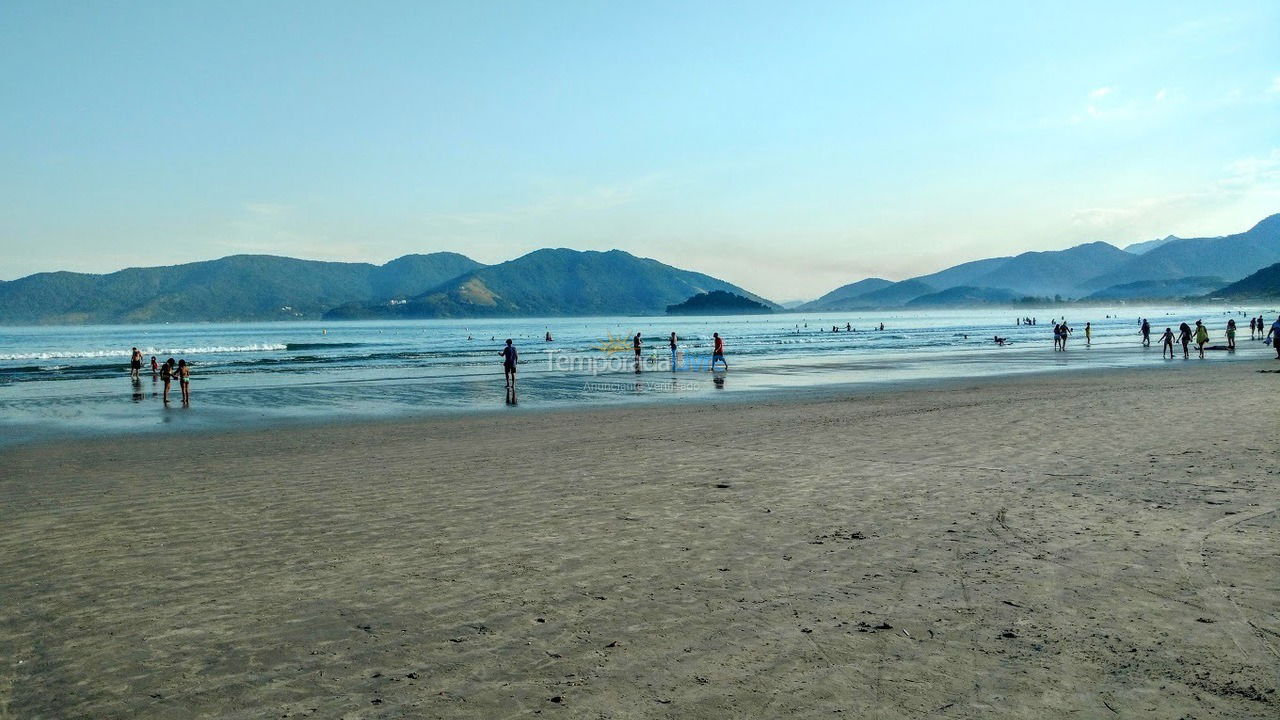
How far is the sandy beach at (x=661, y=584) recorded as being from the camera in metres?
4.66

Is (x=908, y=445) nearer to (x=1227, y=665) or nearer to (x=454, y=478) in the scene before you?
(x=454, y=478)

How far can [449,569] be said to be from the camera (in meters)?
7.14

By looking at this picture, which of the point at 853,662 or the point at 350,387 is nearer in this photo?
the point at 853,662

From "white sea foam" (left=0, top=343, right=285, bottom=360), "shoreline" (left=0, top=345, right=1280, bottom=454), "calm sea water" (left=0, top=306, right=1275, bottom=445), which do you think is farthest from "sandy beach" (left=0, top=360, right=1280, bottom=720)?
"white sea foam" (left=0, top=343, right=285, bottom=360)

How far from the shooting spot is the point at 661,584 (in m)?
6.60

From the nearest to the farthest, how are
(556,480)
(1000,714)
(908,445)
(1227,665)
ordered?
(1000,714)
(1227,665)
(556,480)
(908,445)

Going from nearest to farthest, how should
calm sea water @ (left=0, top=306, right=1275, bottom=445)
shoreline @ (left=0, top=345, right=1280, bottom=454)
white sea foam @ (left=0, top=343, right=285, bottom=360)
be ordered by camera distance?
1. shoreline @ (left=0, top=345, right=1280, bottom=454)
2. calm sea water @ (left=0, top=306, right=1275, bottom=445)
3. white sea foam @ (left=0, top=343, right=285, bottom=360)

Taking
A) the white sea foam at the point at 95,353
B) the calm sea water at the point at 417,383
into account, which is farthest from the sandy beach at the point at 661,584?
the white sea foam at the point at 95,353

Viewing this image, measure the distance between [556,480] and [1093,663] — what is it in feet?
25.3

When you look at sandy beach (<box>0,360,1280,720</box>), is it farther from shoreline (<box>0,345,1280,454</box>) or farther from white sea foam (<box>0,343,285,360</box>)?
white sea foam (<box>0,343,285,360</box>)

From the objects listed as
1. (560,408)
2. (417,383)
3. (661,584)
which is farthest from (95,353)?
(661,584)

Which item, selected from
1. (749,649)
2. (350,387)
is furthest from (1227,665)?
(350,387)

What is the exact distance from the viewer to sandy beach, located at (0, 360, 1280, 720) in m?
4.66

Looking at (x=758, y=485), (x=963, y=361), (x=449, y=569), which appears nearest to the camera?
(x=449, y=569)
